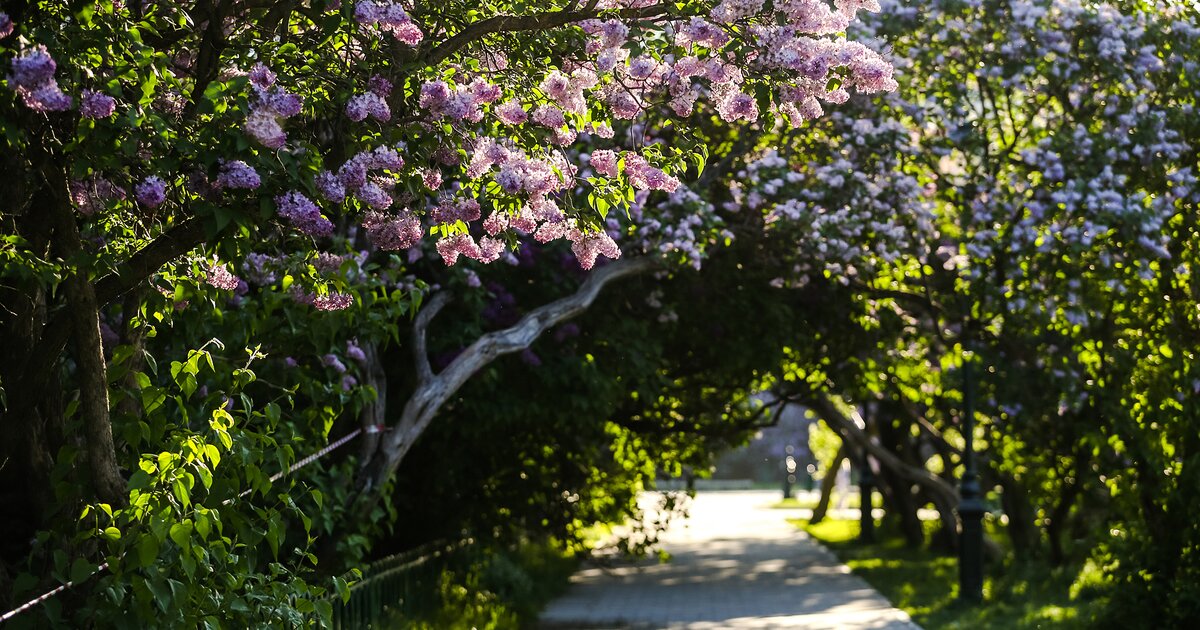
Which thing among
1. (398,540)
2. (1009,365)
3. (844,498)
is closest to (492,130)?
(398,540)

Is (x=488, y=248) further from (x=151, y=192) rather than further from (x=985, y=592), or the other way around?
(x=985, y=592)

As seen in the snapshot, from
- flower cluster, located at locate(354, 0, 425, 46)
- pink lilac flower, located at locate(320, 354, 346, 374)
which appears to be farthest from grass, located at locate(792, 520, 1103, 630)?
flower cluster, located at locate(354, 0, 425, 46)

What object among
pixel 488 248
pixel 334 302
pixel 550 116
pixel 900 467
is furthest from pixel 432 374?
pixel 900 467

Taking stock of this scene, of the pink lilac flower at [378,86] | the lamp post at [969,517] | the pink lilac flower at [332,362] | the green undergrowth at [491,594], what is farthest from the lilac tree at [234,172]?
the lamp post at [969,517]

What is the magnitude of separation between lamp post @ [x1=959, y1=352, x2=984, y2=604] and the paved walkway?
83 centimetres

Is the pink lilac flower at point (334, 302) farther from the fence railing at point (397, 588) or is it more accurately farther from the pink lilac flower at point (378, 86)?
the fence railing at point (397, 588)

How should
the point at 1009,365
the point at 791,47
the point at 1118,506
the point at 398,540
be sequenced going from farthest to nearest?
the point at 1009,365, the point at 398,540, the point at 1118,506, the point at 791,47

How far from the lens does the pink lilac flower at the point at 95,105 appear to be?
4715mm

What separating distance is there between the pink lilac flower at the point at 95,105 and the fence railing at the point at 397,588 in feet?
12.2

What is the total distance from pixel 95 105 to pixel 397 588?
665cm

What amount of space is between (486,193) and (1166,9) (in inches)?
402

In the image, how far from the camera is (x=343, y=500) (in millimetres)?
9312

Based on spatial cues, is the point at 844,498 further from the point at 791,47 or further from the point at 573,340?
the point at 791,47

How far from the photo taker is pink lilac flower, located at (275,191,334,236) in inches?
200
